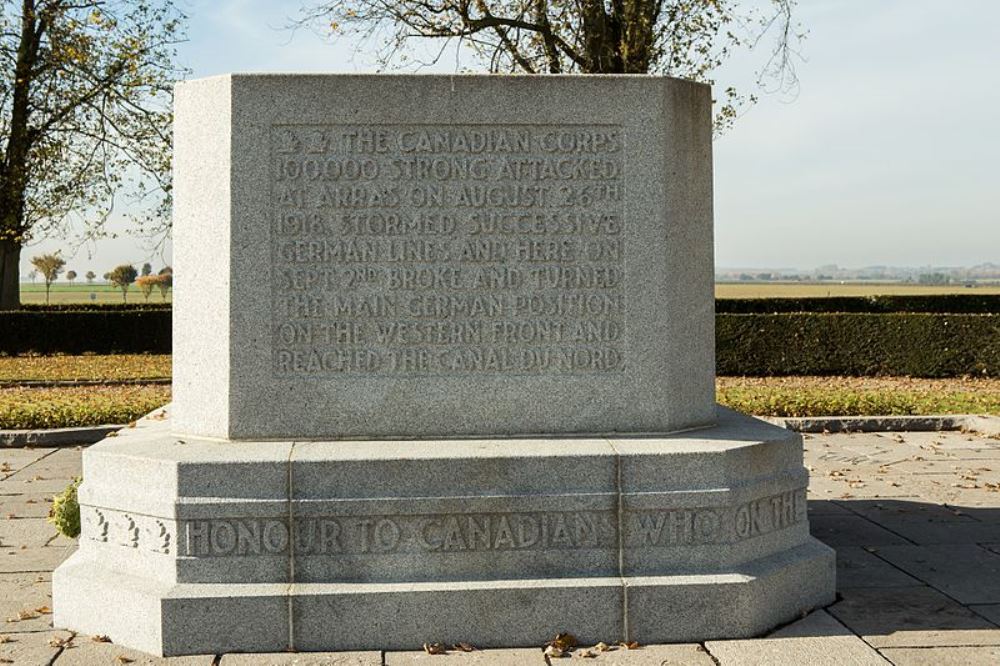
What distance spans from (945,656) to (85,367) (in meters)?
17.5

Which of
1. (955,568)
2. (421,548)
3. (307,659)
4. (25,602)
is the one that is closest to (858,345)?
(955,568)

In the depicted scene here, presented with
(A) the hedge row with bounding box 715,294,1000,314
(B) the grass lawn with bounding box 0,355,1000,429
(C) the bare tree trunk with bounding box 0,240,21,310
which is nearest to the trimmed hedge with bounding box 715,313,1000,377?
(B) the grass lawn with bounding box 0,355,1000,429

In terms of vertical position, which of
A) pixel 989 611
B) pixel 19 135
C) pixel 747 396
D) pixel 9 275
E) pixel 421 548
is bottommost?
pixel 989 611

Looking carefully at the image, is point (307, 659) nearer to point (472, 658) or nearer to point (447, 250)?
point (472, 658)

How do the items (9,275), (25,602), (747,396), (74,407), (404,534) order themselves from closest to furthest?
(404,534) → (25,602) → (74,407) → (747,396) → (9,275)

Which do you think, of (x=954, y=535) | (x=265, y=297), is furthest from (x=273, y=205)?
(x=954, y=535)

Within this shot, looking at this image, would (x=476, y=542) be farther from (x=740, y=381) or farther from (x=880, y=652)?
(x=740, y=381)

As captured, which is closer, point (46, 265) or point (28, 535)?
point (28, 535)

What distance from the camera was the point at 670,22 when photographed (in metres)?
20.3

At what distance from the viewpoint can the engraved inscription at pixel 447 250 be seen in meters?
5.04

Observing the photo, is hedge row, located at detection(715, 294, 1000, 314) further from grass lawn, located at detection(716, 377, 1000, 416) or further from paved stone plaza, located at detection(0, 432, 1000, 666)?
paved stone plaza, located at detection(0, 432, 1000, 666)

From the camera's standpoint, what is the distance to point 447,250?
509 cm

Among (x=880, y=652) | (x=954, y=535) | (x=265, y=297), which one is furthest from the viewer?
(x=954, y=535)

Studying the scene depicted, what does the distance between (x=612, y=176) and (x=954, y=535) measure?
3.63 metres
